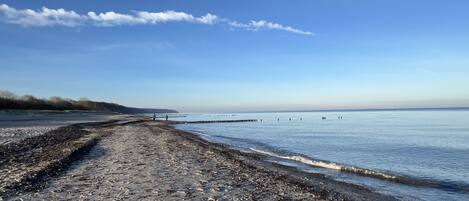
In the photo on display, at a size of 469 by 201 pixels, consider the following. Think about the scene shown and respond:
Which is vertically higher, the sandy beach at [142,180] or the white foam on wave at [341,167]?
the sandy beach at [142,180]

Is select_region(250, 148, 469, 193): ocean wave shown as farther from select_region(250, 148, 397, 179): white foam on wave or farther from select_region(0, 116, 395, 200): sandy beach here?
select_region(0, 116, 395, 200): sandy beach

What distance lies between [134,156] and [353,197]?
1033cm

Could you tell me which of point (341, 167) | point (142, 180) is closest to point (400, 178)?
point (341, 167)

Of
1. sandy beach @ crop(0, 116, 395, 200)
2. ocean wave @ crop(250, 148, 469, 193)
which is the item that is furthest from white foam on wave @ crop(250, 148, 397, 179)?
sandy beach @ crop(0, 116, 395, 200)

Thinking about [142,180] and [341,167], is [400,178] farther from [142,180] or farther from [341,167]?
[142,180]

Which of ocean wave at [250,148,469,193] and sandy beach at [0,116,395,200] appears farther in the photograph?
ocean wave at [250,148,469,193]

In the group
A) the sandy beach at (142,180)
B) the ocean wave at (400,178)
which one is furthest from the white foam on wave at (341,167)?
the sandy beach at (142,180)

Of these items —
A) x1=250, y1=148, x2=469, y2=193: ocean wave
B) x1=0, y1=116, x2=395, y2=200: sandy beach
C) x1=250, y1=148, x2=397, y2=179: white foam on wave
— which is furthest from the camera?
x1=250, y1=148, x2=397, y2=179: white foam on wave

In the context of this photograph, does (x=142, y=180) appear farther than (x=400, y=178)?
No

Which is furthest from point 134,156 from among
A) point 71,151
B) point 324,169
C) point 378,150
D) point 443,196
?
point 378,150

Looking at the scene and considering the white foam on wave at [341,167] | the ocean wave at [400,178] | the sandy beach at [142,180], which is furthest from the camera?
the white foam on wave at [341,167]

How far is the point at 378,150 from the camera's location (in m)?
34.5

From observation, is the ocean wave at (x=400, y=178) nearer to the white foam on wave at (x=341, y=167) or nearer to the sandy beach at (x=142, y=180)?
the white foam on wave at (x=341, y=167)

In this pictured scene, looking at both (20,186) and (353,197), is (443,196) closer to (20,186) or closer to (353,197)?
(353,197)
